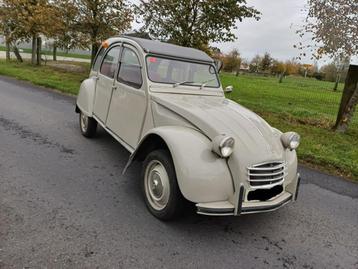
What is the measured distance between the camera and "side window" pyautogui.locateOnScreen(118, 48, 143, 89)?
13.7 ft

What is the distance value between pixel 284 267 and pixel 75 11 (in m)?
14.1

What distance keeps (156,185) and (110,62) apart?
2.63m

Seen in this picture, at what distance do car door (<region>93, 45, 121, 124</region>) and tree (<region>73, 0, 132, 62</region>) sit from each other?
9765 mm

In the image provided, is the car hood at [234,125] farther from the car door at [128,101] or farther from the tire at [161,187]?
the tire at [161,187]

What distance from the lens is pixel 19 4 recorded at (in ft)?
57.1

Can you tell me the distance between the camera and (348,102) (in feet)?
26.0

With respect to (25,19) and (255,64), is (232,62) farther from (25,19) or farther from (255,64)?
(25,19)

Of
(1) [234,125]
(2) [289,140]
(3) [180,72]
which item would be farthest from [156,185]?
(3) [180,72]

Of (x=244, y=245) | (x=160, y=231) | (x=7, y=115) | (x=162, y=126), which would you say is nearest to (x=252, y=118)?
(x=162, y=126)

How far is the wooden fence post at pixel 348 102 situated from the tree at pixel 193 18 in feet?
15.8

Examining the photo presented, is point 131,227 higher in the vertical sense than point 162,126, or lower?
lower

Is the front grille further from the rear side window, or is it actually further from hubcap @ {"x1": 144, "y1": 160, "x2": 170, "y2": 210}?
the rear side window

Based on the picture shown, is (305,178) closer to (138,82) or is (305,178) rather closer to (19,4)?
(138,82)

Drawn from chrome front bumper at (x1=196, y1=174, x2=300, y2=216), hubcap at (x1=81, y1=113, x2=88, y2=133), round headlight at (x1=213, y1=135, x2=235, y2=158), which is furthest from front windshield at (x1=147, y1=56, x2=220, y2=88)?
hubcap at (x1=81, y1=113, x2=88, y2=133)
